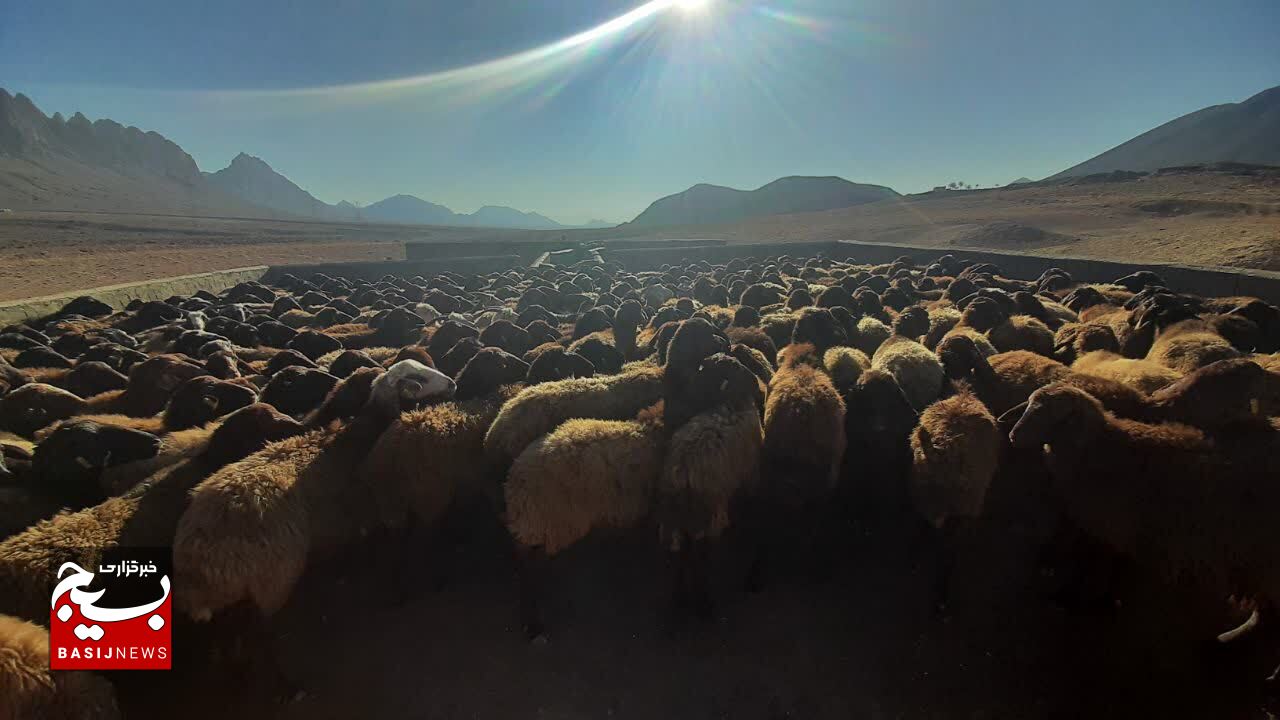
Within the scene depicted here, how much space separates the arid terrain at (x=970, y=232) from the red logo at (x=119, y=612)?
92.2 feet

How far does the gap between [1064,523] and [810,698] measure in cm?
269

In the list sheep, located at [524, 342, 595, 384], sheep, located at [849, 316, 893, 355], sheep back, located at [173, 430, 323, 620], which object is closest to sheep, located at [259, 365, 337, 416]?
sheep back, located at [173, 430, 323, 620]

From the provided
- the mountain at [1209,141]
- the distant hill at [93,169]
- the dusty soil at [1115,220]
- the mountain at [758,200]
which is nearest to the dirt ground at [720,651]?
the dusty soil at [1115,220]

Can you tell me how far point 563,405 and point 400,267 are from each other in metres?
33.4

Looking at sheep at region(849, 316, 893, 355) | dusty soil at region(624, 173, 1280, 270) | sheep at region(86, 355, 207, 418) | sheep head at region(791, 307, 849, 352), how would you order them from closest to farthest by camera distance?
sheep at region(86, 355, 207, 418), sheep head at region(791, 307, 849, 352), sheep at region(849, 316, 893, 355), dusty soil at region(624, 173, 1280, 270)

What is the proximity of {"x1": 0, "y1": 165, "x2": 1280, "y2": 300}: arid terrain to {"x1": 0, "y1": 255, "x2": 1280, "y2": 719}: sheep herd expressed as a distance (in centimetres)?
2176

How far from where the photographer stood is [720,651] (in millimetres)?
4395

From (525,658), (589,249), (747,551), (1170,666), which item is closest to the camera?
(1170,666)

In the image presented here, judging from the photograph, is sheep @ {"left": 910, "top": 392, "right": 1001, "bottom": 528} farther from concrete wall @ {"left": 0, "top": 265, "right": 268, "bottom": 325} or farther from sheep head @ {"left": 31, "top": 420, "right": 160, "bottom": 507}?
concrete wall @ {"left": 0, "top": 265, "right": 268, "bottom": 325}

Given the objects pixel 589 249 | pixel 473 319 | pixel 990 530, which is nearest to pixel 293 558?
pixel 990 530

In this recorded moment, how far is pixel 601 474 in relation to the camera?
453 cm

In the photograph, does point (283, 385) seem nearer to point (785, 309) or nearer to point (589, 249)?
point (785, 309)

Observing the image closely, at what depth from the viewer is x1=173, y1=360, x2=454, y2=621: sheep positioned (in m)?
3.57

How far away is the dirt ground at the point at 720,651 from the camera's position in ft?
12.4
